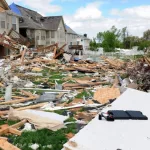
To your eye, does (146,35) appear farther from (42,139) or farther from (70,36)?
(42,139)

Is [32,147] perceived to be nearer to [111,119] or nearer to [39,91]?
[111,119]

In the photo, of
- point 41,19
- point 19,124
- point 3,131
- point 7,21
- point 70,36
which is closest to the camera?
point 3,131

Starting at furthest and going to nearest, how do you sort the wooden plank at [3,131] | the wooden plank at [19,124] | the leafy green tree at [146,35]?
the leafy green tree at [146,35] < the wooden plank at [19,124] < the wooden plank at [3,131]

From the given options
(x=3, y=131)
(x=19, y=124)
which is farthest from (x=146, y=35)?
(x=3, y=131)

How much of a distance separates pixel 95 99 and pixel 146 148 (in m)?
4.89

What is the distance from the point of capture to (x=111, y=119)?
4535 mm

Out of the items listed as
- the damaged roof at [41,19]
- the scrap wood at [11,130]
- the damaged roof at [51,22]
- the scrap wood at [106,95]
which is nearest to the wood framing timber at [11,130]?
the scrap wood at [11,130]

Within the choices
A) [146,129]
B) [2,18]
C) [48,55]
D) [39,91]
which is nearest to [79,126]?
[146,129]

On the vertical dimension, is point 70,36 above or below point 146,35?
below

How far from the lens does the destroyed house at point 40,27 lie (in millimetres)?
42625

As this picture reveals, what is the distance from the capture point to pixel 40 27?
1806 inches

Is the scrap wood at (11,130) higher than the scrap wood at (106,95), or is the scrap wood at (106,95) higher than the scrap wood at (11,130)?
the scrap wood at (106,95)

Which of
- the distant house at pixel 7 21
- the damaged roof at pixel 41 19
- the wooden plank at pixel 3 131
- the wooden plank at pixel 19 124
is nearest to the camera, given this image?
the wooden plank at pixel 3 131

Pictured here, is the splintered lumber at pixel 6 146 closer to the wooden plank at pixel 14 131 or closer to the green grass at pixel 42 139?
the green grass at pixel 42 139
